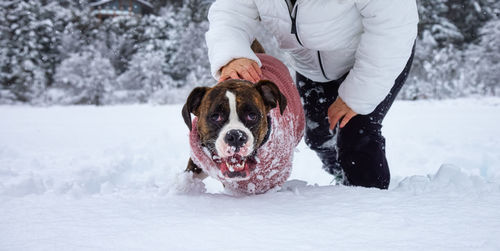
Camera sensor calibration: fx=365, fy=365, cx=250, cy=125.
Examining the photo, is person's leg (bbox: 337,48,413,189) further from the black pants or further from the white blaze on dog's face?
the white blaze on dog's face

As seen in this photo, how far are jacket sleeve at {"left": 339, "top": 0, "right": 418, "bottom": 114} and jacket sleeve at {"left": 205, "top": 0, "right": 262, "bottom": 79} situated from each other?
71 cm

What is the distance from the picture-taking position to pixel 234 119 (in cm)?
220

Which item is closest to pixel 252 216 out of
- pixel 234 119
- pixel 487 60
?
pixel 234 119

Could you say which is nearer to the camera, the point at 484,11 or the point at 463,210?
the point at 463,210

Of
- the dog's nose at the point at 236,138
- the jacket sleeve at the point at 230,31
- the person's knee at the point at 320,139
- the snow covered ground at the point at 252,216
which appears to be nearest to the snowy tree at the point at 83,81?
the snow covered ground at the point at 252,216

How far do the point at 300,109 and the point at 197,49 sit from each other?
1715 centimetres

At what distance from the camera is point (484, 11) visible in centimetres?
1716

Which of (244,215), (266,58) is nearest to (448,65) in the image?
(266,58)

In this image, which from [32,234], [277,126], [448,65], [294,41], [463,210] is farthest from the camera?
[448,65]

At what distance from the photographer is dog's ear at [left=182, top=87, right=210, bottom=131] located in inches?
88.8

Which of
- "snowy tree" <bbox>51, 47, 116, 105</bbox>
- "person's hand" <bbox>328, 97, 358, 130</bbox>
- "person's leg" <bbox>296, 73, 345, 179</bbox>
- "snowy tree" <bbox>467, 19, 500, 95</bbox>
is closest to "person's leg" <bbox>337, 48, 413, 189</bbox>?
"person's hand" <bbox>328, 97, 358, 130</bbox>

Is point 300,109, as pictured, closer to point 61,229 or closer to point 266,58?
point 266,58

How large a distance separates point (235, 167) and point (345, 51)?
1.12 m

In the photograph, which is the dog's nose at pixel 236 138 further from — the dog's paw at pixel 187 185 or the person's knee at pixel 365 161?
the person's knee at pixel 365 161
